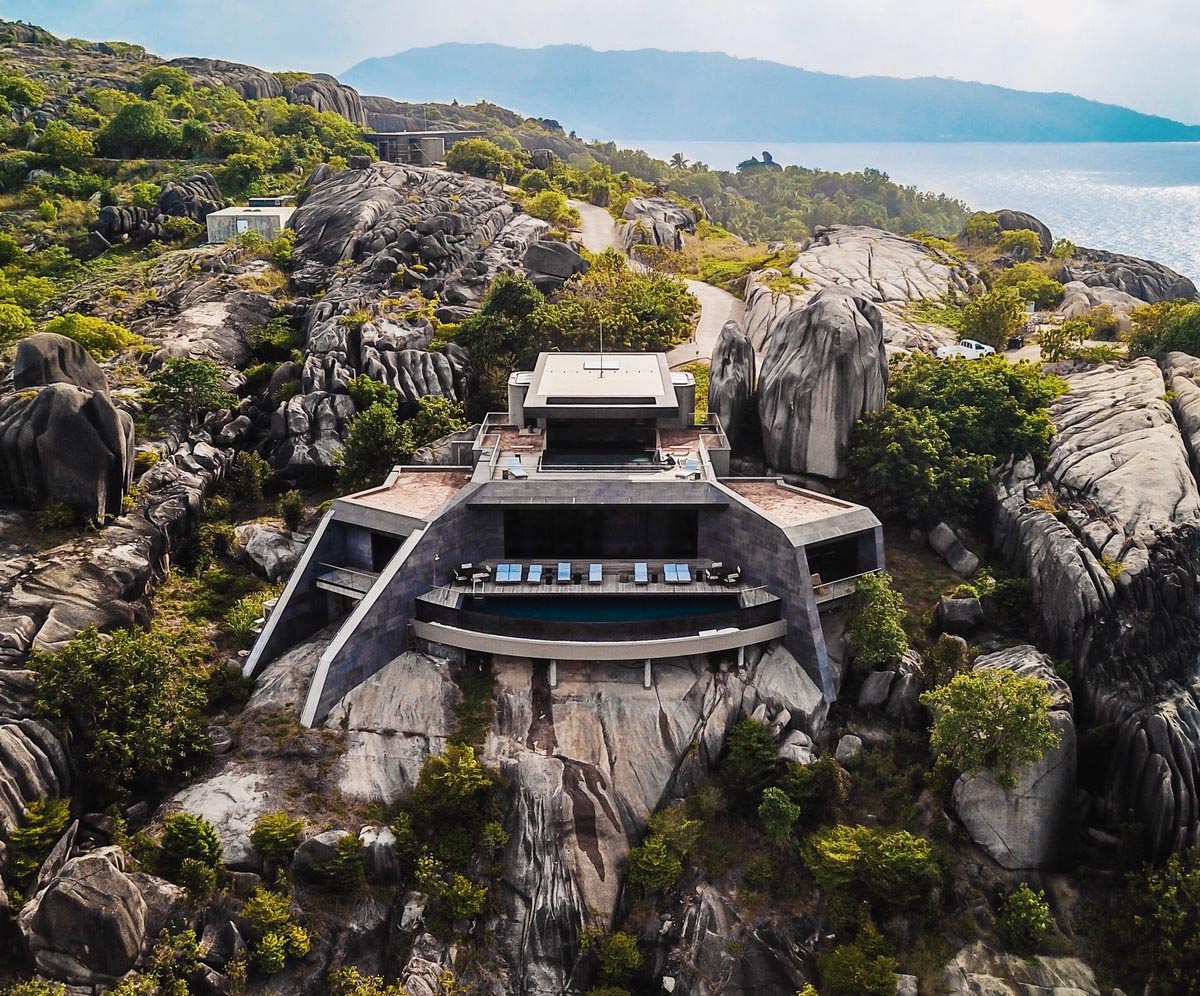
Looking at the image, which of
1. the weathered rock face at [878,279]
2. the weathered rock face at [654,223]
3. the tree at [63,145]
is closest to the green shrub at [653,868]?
the weathered rock face at [878,279]

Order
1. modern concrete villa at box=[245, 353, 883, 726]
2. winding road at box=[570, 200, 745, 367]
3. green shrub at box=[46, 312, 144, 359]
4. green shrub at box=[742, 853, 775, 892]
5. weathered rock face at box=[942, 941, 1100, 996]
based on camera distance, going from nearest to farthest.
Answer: weathered rock face at box=[942, 941, 1100, 996], green shrub at box=[742, 853, 775, 892], modern concrete villa at box=[245, 353, 883, 726], green shrub at box=[46, 312, 144, 359], winding road at box=[570, 200, 745, 367]

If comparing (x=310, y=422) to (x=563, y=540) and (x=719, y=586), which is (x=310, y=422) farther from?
(x=719, y=586)

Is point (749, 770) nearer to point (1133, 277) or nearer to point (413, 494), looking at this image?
point (413, 494)

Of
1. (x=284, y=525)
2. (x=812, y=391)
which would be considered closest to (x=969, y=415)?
(x=812, y=391)

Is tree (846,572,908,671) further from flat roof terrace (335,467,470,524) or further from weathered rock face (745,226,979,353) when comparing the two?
weathered rock face (745,226,979,353)

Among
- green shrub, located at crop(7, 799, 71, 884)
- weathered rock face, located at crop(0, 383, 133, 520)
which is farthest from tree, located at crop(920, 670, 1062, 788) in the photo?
weathered rock face, located at crop(0, 383, 133, 520)

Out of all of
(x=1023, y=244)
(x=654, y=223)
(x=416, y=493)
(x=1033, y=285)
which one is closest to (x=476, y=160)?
(x=654, y=223)
